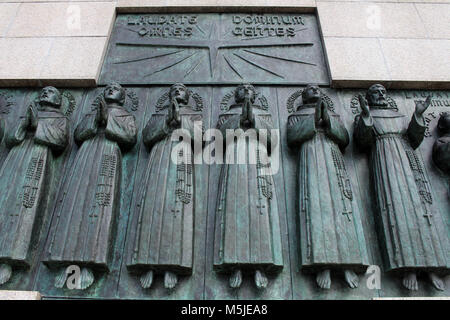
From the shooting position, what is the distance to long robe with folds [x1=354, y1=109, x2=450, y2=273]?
4977 millimetres

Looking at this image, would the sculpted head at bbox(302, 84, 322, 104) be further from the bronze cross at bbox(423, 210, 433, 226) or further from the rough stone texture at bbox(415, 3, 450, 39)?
the rough stone texture at bbox(415, 3, 450, 39)

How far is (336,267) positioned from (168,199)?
2.29 m

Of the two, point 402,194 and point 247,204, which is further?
point 402,194

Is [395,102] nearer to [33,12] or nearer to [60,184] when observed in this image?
[60,184]

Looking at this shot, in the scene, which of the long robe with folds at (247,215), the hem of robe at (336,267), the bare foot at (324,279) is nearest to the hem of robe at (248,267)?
the long robe with folds at (247,215)

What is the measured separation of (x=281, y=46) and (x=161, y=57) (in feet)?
7.37

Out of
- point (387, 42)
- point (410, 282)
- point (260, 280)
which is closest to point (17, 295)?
point (260, 280)

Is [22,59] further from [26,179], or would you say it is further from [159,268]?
[159,268]

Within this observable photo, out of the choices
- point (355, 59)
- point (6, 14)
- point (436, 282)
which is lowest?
point (436, 282)

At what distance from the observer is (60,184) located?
5898 millimetres

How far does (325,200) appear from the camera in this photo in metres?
5.30
